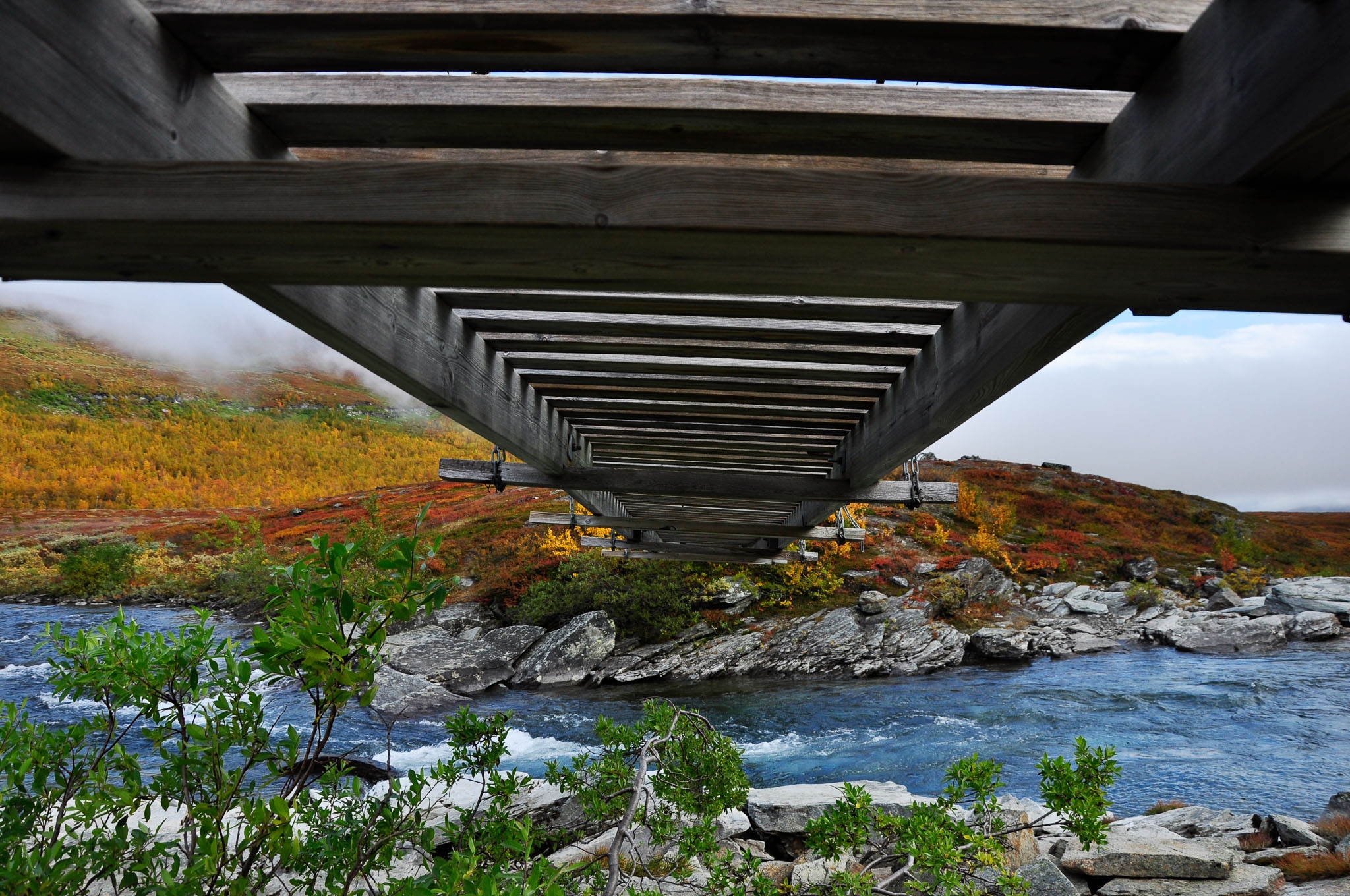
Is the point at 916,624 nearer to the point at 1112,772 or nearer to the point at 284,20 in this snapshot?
the point at 1112,772

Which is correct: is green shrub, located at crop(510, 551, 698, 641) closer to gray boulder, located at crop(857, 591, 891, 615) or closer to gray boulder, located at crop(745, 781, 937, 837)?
gray boulder, located at crop(857, 591, 891, 615)

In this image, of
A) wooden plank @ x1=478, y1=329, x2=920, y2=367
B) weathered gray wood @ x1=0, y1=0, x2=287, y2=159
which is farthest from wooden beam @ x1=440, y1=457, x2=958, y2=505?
weathered gray wood @ x1=0, y1=0, x2=287, y2=159

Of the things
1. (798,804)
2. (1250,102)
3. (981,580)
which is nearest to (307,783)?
(1250,102)

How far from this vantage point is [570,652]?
11844mm

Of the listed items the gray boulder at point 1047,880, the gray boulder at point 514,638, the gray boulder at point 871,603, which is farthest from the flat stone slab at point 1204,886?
the gray boulder at point 514,638

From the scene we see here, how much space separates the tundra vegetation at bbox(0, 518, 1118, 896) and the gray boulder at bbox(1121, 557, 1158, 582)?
17.0 metres

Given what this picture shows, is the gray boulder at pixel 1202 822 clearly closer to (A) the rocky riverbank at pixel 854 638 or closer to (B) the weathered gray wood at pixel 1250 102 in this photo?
(A) the rocky riverbank at pixel 854 638

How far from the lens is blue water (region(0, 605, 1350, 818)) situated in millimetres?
7805

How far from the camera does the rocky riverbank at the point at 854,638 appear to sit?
11562 mm

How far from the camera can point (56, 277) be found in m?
1.20

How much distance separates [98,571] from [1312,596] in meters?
26.3

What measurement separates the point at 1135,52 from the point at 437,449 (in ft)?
108

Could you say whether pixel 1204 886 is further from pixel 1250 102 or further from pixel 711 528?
pixel 1250 102

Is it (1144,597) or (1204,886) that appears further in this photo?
(1144,597)
